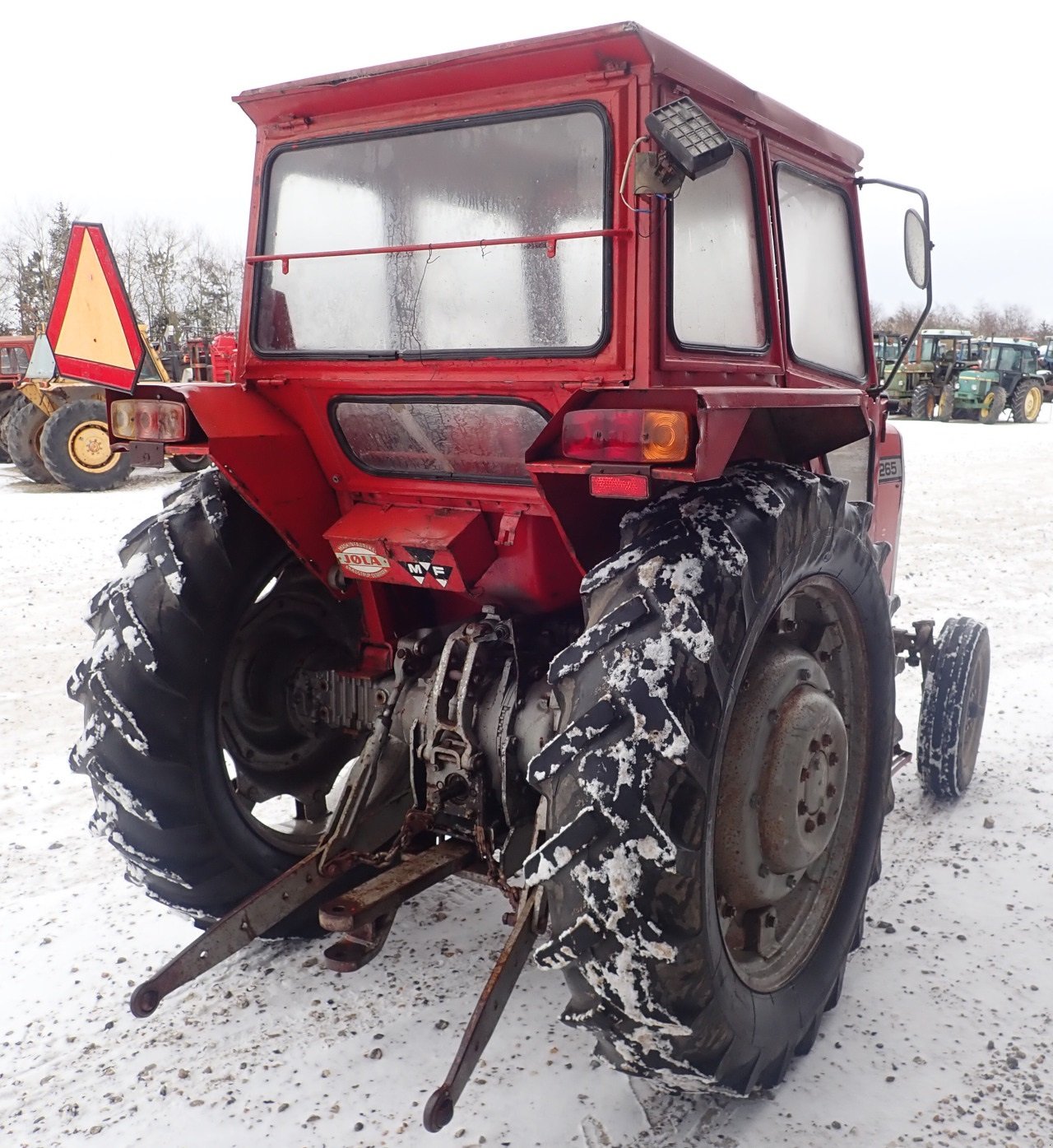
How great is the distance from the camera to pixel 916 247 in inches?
126

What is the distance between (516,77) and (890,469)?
2.32m

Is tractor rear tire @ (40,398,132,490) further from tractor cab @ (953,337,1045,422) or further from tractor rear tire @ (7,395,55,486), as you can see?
tractor cab @ (953,337,1045,422)

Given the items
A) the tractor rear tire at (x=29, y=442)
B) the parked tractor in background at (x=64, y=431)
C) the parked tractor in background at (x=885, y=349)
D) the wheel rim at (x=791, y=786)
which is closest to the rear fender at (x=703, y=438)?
the wheel rim at (x=791, y=786)

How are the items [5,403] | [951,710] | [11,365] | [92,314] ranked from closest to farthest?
1. [92,314]
2. [951,710]
3. [5,403]
4. [11,365]

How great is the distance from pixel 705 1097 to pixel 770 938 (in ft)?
1.38

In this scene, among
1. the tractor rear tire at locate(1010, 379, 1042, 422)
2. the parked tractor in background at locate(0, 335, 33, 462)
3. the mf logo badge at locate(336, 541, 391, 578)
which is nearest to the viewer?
the mf logo badge at locate(336, 541, 391, 578)

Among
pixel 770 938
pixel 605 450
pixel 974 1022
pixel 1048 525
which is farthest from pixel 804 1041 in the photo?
pixel 1048 525

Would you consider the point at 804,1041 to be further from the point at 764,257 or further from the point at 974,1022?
the point at 764,257

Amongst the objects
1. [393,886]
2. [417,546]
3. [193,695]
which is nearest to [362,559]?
[417,546]

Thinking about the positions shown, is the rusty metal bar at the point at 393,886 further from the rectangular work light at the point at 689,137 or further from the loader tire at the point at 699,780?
the rectangular work light at the point at 689,137

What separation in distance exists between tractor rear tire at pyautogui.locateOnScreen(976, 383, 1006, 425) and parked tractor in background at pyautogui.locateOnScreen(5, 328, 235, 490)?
18.8 m

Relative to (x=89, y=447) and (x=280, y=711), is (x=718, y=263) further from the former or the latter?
(x=89, y=447)

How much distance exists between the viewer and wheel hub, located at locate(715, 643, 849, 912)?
2.37 m

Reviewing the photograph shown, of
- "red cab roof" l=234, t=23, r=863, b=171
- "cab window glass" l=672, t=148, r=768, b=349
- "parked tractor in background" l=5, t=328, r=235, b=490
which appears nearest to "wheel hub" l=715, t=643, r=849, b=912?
"cab window glass" l=672, t=148, r=768, b=349
